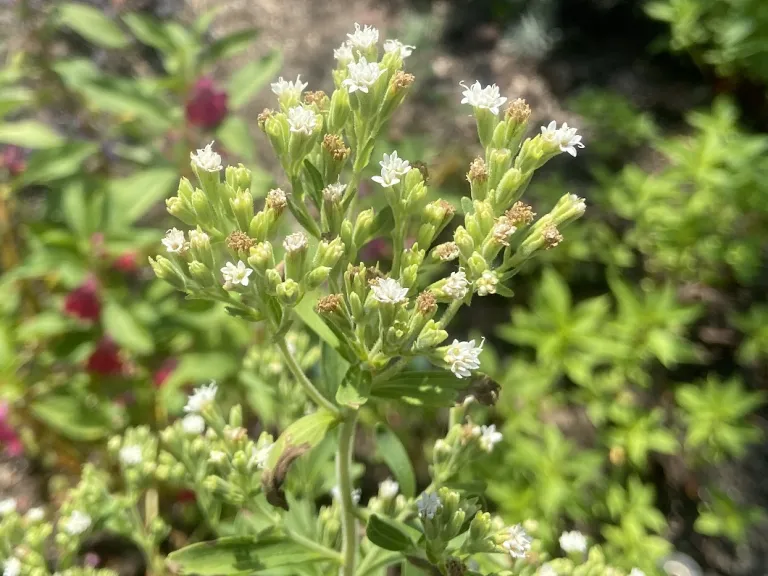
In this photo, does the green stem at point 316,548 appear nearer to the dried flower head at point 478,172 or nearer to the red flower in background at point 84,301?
the dried flower head at point 478,172

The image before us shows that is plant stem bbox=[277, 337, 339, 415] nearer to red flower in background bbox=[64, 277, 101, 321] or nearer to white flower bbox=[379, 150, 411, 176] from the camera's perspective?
white flower bbox=[379, 150, 411, 176]

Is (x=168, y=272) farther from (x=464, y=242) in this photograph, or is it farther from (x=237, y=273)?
(x=464, y=242)

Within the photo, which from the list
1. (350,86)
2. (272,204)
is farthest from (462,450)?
(350,86)

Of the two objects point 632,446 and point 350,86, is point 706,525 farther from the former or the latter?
point 350,86

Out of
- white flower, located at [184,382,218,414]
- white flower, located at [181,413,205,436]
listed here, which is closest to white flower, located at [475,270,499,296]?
white flower, located at [184,382,218,414]

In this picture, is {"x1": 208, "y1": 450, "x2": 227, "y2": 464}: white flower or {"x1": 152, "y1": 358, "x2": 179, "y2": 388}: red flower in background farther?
{"x1": 152, "y1": 358, "x2": 179, "y2": 388}: red flower in background

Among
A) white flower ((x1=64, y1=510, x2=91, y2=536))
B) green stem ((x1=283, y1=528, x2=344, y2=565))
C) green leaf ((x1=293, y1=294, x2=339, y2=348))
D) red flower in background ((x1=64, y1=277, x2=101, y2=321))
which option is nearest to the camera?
green leaf ((x1=293, y1=294, x2=339, y2=348))

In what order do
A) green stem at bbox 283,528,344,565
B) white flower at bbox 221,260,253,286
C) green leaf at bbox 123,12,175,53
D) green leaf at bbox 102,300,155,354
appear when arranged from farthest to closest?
green leaf at bbox 123,12,175,53
green leaf at bbox 102,300,155,354
green stem at bbox 283,528,344,565
white flower at bbox 221,260,253,286

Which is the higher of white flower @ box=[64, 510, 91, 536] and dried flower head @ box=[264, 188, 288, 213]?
dried flower head @ box=[264, 188, 288, 213]
